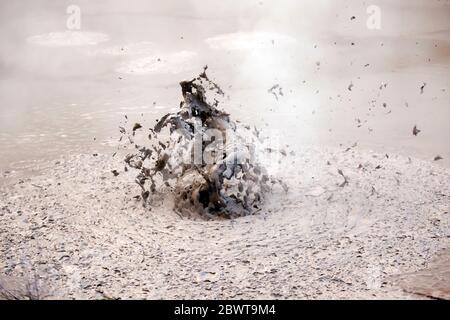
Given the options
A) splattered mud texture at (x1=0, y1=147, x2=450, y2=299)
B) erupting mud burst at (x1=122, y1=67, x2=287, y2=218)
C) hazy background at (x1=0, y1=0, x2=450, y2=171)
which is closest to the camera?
splattered mud texture at (x1=0, y1=147, x2=450, y2=299)

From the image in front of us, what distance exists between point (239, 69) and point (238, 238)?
468 cm

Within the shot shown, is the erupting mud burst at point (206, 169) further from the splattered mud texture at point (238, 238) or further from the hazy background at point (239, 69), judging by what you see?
the hazy background at point (239, 69)

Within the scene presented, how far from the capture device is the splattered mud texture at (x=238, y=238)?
10.2 ft

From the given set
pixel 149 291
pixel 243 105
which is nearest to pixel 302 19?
pixel 243 105

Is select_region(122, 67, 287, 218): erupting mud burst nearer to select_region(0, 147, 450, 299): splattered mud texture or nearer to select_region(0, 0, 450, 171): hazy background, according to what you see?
select_region(0, 147, 450, 299): splattered mud texture

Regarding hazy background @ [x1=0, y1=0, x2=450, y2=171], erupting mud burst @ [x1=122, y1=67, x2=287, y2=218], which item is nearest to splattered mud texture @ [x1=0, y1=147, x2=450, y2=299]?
erupting mud burst @ [x1=122, y1=67, x2=287, y2=218]

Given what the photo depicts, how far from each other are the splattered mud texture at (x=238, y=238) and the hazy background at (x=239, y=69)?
2.83 feet

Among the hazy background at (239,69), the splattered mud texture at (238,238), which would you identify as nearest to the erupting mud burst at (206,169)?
the splattered mud texture at (238,238)

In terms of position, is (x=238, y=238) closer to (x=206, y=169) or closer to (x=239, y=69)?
(x=206, y=169)

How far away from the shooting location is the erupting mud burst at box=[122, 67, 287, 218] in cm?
411

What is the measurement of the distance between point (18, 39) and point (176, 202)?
22.0ft

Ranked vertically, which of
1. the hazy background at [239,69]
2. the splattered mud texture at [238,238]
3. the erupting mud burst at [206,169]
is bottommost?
the splattered mud texture at [238,238]

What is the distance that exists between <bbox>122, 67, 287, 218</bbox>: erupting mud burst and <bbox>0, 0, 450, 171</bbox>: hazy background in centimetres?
124

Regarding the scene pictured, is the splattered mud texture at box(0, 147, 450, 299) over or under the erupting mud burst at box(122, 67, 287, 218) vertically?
under
